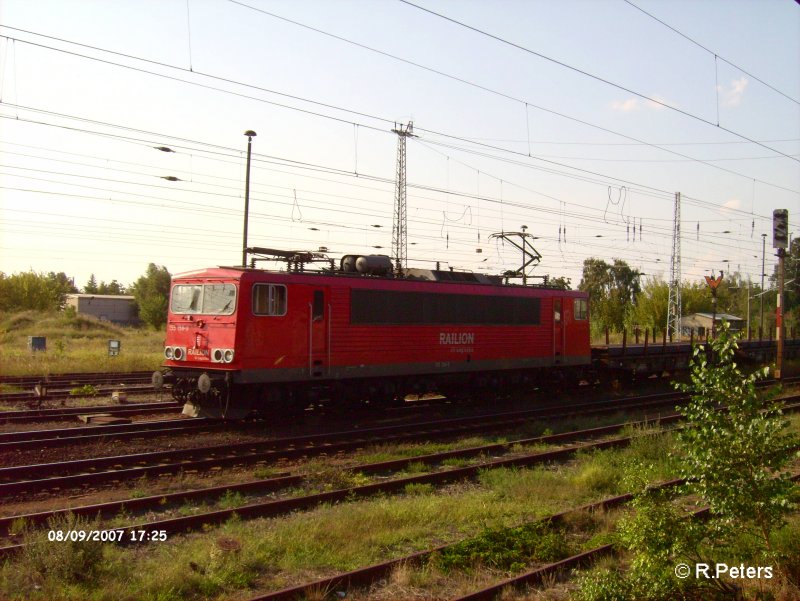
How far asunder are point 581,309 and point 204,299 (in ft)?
43.1

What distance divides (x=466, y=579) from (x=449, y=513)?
199cm

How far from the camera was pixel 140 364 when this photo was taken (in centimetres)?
2756

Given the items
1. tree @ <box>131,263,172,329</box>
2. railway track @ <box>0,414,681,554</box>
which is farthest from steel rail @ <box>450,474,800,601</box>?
tree @ <box>131,263,172,329</box>

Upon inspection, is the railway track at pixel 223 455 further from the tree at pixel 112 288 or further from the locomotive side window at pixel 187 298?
the tree at pixel 112 288

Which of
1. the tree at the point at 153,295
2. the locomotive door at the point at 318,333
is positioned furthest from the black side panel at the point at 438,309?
the tree at the point at 153,295

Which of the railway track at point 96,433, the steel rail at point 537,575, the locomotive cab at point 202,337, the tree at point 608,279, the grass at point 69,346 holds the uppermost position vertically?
the tree at point 608,279

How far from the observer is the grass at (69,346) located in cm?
2628

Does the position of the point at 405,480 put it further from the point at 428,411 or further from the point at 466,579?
the point at 428,411


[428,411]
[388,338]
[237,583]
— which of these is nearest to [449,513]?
[237,583]

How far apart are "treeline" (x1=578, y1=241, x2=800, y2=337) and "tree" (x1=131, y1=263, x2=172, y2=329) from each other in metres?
39.6

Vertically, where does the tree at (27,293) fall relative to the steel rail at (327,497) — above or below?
above

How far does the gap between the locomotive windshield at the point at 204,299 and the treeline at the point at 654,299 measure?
29056 mm

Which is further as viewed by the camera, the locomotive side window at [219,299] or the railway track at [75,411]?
the railway track at [75,411]

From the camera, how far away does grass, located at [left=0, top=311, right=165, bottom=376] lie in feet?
86.2
